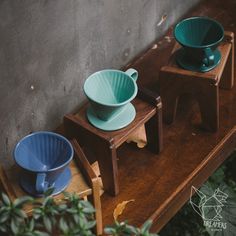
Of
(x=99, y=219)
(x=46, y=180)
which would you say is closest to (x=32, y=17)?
(x=46, y=180)

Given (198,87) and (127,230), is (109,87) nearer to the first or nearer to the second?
(198,87)

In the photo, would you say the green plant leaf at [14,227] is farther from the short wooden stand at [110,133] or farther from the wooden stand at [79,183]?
the short wooden stand at [110,133]

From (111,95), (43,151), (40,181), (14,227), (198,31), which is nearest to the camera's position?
(14,227)

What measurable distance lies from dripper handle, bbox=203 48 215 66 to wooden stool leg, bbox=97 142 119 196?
42 cm

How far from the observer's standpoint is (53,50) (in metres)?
1.65

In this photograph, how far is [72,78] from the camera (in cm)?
178

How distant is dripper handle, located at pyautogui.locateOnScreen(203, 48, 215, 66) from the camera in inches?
65.7

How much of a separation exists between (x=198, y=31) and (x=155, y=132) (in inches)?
15.0

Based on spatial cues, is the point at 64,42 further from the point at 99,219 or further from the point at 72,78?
the point at 99,219

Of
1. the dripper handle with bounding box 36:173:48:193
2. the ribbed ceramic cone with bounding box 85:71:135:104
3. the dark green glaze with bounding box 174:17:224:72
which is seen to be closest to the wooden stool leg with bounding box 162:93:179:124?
the dark green glaze with bounding box 174:17:224:72

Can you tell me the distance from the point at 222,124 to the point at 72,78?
51 centimetres

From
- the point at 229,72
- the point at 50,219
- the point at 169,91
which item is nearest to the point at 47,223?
the point at 50,219

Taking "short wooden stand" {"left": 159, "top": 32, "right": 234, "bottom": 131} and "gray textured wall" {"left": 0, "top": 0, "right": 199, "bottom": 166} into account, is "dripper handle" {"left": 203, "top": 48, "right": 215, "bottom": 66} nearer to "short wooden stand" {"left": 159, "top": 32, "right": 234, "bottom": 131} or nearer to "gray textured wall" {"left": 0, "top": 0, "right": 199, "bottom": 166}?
"short wooden stand" {"left": 159, "top": 32, "right": 234, "bottom": 131}

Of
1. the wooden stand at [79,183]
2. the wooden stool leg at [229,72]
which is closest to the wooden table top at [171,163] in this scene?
the wooden stool leg at [229,72]
